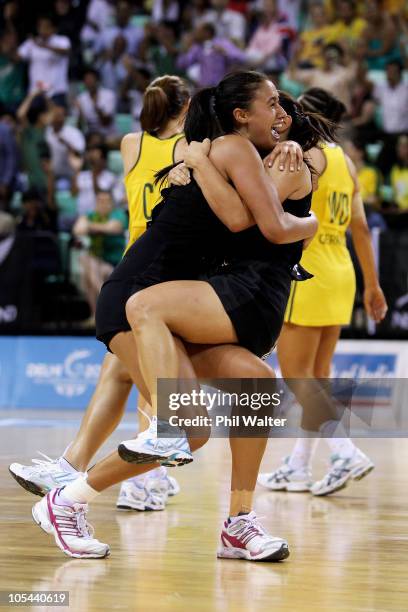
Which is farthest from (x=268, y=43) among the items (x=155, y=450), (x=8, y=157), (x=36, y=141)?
(x=155, y=450)

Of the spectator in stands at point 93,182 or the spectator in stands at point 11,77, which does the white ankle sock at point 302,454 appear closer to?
the spectator in stands at point 93,182

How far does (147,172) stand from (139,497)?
1603 mm

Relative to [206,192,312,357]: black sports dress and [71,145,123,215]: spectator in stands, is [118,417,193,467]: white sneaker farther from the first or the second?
[71,145,123,215]: spectator in stands

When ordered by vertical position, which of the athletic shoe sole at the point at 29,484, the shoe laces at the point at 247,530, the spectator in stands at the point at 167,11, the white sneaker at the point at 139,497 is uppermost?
the spectator in stands at the point at 167,11

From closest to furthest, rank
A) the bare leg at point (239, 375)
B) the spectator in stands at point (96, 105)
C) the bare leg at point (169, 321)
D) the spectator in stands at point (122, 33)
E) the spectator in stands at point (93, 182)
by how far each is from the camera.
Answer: the bare leg at point (169, 321), the bare leg at point (239, 375), the spectator in stands at point (93, 182), the spectator in stands at point (96, 105), the spectator in stands at point (122, 33)

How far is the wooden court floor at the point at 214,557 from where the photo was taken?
130 inches

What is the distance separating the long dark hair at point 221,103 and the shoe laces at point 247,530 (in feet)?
4.74

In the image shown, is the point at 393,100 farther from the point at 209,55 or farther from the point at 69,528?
the point at 69,528

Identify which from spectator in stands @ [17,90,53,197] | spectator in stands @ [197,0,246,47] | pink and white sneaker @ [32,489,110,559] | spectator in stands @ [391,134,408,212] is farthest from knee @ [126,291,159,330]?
spectator in stands @ [197,0,246,47]

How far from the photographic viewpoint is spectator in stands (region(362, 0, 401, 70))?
1362 centimetres

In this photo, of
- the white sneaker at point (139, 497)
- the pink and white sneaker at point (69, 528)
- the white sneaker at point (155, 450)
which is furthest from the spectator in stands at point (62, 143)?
the white sneaker at point (155, 450)

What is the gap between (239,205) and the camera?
148 inches

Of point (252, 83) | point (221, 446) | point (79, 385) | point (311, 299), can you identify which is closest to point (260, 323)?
point (252, 83)

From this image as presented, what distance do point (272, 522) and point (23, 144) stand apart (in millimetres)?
9418
